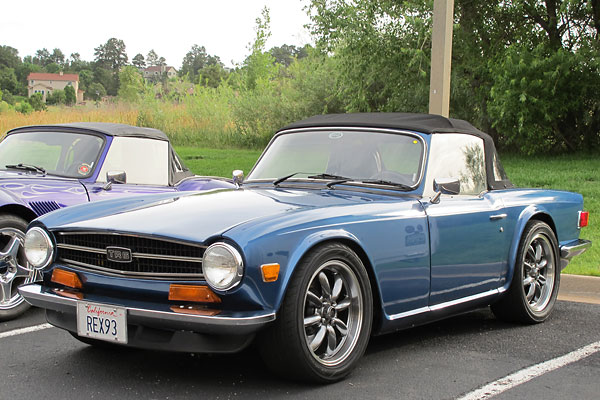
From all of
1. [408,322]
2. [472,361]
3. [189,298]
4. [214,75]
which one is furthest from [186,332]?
[214,75]

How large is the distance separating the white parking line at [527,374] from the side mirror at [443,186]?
1.20m

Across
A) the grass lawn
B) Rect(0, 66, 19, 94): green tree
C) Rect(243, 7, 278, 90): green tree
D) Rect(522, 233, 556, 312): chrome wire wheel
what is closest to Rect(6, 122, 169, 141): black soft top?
Rect(522, 233, 556, 312): chrome wire wheel

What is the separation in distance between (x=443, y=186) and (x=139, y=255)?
2076mm

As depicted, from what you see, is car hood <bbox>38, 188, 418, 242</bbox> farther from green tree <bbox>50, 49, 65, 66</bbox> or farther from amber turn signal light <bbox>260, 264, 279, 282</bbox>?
green tree <bbox>50, 49, 65, 66</bbox>

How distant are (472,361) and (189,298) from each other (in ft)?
6.33

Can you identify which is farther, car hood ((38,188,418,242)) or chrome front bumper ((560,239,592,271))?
chrome front bumper ((560,239,592,271))

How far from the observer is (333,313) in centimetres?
427

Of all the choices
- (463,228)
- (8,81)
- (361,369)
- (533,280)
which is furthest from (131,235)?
(8,81)

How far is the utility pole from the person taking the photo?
8539mm

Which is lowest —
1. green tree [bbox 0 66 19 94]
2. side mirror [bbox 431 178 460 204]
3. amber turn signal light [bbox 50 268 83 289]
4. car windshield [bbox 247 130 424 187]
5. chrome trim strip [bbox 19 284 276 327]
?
chrome trim strip [bbox 19 284 276 327]

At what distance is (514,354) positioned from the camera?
497 centimetres

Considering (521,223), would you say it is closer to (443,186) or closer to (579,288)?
(443,186)

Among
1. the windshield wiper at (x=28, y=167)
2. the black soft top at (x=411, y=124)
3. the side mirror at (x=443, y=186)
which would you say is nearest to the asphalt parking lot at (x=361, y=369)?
the side mirror at (x=443, y=186)

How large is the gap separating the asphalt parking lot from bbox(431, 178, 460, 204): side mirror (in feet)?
3.30
